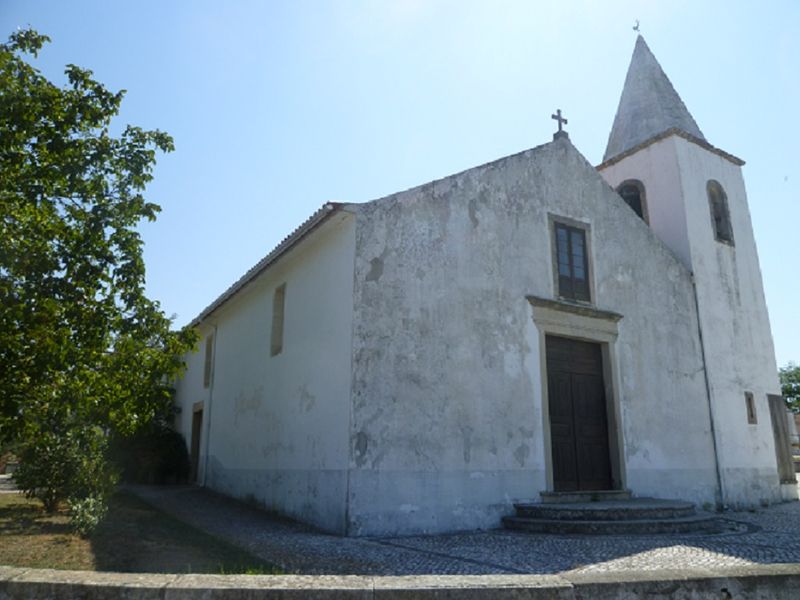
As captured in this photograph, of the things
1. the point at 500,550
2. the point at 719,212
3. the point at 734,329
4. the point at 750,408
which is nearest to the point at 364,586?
the point at 500,550

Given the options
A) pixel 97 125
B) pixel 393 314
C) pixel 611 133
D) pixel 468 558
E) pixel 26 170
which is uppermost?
pixel 611 133

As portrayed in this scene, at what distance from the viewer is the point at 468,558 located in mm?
6480

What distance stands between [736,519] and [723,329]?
467 centimetres

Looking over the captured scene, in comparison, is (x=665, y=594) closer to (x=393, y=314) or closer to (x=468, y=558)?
(x=468, y=558)

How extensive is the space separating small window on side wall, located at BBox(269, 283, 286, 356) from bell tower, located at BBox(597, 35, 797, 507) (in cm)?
756

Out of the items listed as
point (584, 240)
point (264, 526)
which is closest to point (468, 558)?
point (264, 526)

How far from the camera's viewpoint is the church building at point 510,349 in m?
8.88

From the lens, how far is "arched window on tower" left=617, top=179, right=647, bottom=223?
49.4ft

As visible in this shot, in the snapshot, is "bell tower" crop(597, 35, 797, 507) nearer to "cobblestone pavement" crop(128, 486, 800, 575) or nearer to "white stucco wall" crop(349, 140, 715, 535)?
"white stucco wall" crop(349, 140, 715, 535)

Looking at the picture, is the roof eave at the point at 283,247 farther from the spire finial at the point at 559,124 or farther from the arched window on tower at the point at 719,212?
the arched window on tower at the point at 719,212

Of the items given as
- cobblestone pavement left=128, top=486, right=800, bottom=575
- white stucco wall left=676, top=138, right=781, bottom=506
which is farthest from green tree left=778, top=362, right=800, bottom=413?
cobblestone pavement left=128, top=486, right=800, bottom=575

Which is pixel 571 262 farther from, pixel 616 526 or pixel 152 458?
pixel 152 458

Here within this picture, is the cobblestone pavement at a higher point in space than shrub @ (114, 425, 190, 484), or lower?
lower

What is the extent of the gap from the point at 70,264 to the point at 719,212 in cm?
1442
